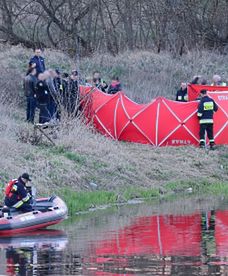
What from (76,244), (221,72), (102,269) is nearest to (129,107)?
(221,72)

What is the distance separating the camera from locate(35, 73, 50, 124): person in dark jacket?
105 ft

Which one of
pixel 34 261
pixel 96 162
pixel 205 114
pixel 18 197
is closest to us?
pixel 34 261

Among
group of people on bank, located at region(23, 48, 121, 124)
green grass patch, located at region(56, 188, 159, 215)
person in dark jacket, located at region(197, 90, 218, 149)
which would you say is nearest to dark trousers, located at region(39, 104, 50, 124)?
group of people on bank, located at region(23, 48, 121, 124)

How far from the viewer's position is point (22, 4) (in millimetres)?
50250

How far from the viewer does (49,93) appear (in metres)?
31.8

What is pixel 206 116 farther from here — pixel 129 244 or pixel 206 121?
pixel 129 244

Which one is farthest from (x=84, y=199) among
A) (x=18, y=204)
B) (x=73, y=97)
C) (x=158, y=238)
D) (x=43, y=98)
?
(x=43, y=98)

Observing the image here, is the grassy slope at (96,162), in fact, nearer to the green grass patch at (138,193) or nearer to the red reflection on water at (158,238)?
the green grass patch at (138,193)

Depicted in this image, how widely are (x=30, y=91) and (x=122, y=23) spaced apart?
18668mm

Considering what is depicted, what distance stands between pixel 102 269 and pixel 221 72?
30.0 meters

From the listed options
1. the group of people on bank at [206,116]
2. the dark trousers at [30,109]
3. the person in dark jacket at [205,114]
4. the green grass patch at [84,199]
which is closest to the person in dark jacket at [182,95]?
the group of people on bank at [206,116]

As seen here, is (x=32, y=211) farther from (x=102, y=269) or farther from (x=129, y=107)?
(x=129, y=107)

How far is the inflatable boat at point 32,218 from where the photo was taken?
66.7 feet

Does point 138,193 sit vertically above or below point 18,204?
below
